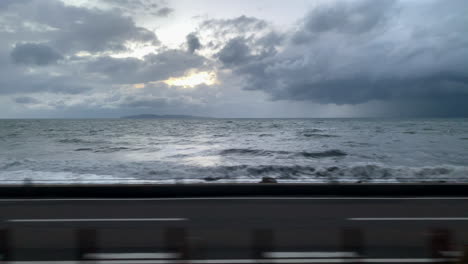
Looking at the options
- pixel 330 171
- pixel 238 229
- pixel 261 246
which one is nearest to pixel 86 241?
pixel 261 246

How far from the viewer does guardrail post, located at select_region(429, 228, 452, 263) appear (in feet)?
11.6

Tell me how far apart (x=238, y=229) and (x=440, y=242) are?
3792 mm

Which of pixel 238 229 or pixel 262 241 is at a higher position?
pixel 262 241

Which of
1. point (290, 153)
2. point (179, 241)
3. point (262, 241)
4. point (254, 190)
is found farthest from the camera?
point (290, 153)

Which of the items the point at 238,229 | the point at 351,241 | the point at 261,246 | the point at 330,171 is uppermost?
the point at 351,241

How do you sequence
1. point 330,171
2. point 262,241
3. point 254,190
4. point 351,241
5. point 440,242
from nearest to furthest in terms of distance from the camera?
point 440,242 < point 351,241 < point 262,241 < point 254,190 < point 330,171

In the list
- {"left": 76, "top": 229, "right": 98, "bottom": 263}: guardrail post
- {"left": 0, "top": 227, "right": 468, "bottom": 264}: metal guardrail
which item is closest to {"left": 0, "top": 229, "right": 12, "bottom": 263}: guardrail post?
{"left": 0, "top": 227, "right": 468, "bottom": 264}: metal guardrail

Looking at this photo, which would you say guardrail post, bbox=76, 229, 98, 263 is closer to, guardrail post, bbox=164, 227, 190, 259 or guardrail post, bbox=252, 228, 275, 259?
guardrail post, bbox=164, 227, 190, 259

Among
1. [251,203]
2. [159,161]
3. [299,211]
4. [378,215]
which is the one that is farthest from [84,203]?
[159,161]

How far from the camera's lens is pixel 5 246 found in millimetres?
3867

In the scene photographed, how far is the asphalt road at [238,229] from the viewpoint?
3.92 m

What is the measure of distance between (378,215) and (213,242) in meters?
4.41

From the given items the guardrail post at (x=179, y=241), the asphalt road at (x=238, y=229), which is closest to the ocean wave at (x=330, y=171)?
the asphalt road at (x=238, y=229)

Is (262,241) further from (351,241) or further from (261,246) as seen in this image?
Result: (351,241)
